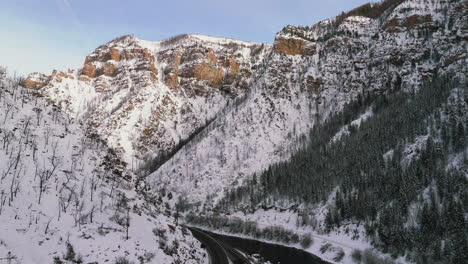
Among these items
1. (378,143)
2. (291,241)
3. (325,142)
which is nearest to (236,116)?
(325,142)

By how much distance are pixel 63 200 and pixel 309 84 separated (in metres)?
139

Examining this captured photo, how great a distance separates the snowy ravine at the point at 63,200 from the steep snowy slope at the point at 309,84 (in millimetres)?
80035

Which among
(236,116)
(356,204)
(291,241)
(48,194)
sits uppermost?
(236,116)

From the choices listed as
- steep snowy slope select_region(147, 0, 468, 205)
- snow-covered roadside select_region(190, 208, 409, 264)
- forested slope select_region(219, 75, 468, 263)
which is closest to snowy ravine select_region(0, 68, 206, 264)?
snow-covered roadside select_region(190, 208, 409, 264)

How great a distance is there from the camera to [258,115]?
133m

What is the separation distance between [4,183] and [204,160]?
361 feet

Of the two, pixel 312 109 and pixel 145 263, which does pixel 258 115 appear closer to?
pixel 312 109

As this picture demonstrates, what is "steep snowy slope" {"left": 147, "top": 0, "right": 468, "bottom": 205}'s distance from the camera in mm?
113812

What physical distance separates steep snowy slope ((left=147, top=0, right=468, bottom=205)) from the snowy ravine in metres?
80.0

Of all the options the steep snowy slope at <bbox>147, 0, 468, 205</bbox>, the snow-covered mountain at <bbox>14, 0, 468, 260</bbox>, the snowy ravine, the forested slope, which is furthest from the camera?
the steep snowy slope at <bbox>147, 0, 468, 205</bbox>

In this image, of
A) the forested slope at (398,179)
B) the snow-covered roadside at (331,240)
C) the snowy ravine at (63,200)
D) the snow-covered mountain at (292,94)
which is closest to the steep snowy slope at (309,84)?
the snow-covered mountain at (292,94)

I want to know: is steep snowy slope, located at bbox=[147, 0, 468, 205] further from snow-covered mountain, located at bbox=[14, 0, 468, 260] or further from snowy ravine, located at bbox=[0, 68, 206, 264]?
snowy ravine, located at bbox=[0, 68, 206, 264]

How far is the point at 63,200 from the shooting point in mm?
16734

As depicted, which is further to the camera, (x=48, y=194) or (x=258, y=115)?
(x=258, y=115)
